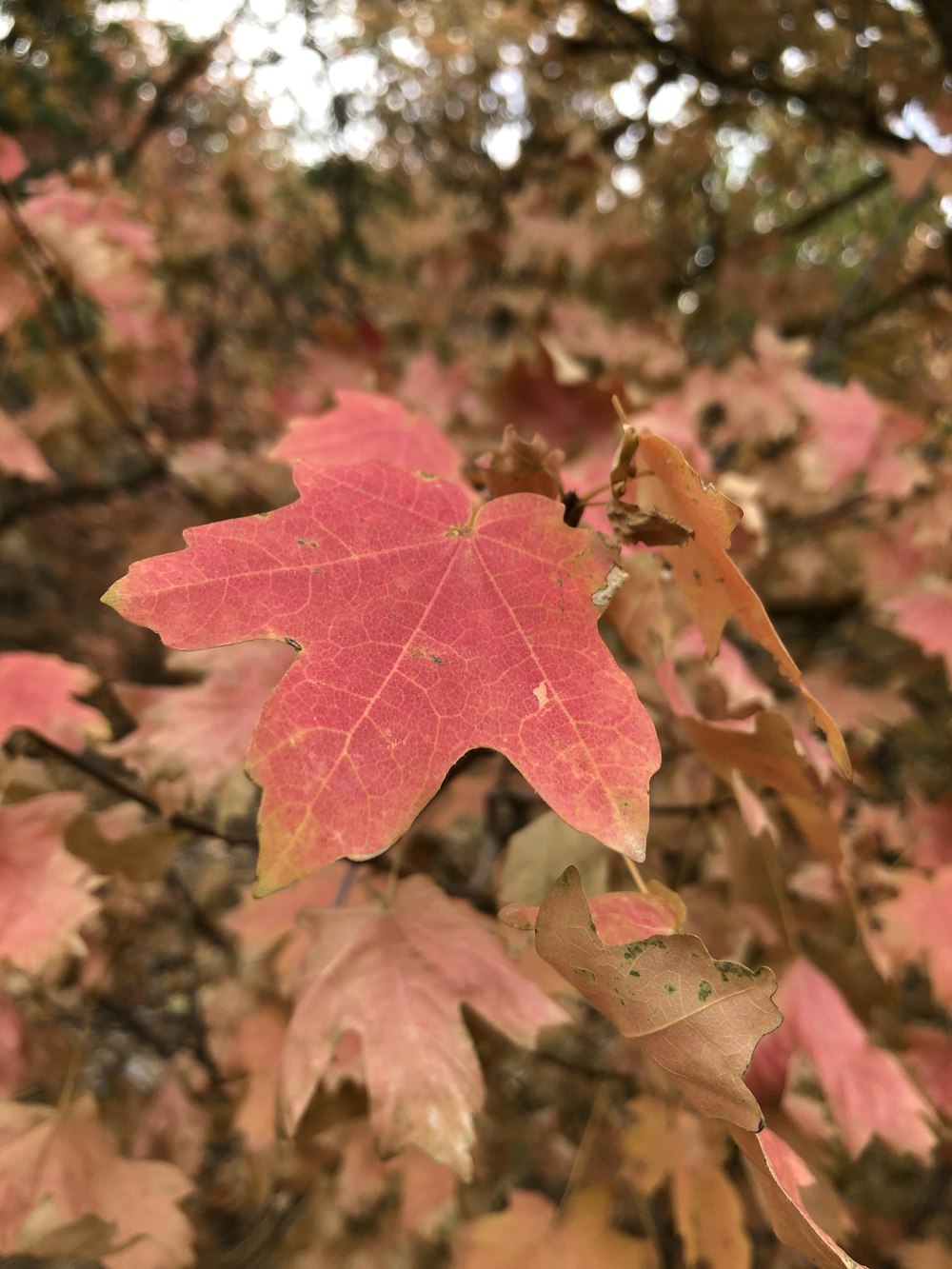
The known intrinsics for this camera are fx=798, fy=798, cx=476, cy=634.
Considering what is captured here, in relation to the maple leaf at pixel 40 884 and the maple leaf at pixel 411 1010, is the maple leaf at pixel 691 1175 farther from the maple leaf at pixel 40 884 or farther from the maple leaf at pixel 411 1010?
the maple leaf at pixel 40 884

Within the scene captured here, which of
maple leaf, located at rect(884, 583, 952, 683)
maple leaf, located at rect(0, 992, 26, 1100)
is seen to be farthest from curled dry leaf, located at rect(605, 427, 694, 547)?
maple leaf, located at rect(0, 992, 26, 1100)

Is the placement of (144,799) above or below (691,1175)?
above

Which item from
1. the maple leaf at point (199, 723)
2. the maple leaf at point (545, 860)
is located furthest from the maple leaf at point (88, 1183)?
the maple leaf at point (545, 860)

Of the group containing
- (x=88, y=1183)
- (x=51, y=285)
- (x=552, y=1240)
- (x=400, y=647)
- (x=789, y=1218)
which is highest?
(x=51, y=285)

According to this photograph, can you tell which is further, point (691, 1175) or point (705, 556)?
point (691, 1175)

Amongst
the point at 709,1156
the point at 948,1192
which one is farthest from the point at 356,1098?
the point at 948,1192

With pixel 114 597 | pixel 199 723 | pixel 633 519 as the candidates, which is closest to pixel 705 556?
pixel 633 519

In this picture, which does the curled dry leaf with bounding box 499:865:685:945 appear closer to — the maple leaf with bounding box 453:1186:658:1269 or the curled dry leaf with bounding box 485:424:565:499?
the curled dry leaf with bounding box 485:424:565:499

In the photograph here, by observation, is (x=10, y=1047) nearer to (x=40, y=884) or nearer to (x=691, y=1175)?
(x=40, y=884)
